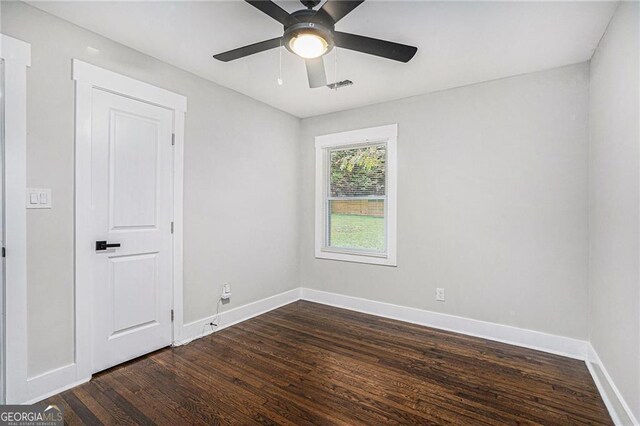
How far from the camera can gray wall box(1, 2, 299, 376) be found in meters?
2.10

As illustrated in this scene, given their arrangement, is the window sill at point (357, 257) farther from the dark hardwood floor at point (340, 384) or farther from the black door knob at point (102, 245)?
the black door knob at point (102, 245)

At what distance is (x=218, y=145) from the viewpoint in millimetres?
3336

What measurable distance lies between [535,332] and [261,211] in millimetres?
3149

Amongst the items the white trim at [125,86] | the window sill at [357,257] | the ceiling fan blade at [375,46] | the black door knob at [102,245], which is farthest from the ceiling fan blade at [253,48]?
the window sill at [357,257]

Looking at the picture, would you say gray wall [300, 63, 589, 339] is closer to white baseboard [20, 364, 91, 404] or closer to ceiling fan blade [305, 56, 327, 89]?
ceiling fan blade [305, 56, 327, 89]

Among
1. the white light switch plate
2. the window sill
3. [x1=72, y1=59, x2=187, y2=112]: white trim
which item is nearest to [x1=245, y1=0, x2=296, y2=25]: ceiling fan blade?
[x1=72, y1=59, x2=187, y2=112]: white trim

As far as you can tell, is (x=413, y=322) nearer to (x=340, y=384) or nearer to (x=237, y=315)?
(x=340, y=384)

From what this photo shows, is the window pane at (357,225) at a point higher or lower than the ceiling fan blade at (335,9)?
lower

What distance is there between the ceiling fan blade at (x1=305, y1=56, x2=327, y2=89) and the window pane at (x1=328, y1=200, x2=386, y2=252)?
190 cm

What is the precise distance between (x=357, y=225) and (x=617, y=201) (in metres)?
2.55

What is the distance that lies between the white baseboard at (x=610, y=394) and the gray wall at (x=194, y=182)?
10.5 feet

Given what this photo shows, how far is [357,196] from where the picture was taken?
410cm

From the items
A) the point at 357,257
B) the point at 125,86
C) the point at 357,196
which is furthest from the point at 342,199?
the point at 125,86

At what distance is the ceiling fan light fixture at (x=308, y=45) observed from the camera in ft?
6.11
